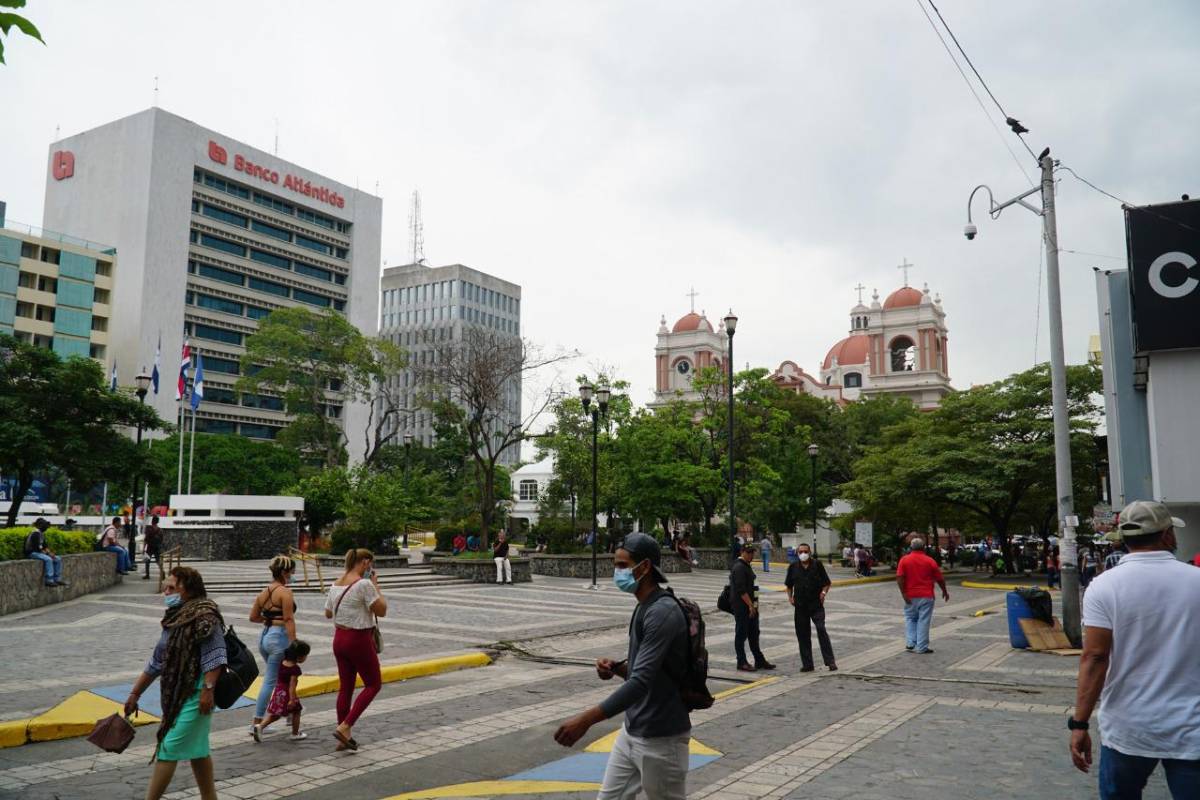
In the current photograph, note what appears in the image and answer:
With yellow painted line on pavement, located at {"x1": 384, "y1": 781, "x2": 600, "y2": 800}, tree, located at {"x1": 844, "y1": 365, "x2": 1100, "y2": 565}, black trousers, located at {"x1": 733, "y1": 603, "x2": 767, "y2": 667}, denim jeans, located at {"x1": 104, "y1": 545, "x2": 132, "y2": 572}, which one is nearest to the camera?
yellow painted line on pavement, located at {"x1": 384, "y1": 781, "x2": 600, "y2": 800}

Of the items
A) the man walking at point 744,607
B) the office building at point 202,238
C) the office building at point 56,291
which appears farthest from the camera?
the office building at point 202,238

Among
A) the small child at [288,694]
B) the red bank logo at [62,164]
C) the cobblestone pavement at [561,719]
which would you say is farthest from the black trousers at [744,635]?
the red bank logo at [62,164]

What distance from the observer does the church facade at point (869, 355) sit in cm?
8594

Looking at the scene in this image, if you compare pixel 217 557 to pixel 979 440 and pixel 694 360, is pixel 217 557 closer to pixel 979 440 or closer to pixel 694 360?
pixel 979 440

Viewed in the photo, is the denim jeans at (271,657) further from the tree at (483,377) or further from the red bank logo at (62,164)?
the red bank logo at (62,164)

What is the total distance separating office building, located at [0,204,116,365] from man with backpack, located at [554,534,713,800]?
75.4m

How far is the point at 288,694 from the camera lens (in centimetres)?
749

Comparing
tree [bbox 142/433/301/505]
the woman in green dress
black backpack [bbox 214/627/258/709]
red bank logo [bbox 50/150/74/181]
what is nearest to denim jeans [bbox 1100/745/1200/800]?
black backpack [bbox 214/627/258/709]

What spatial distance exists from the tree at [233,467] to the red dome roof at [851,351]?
58906 mm

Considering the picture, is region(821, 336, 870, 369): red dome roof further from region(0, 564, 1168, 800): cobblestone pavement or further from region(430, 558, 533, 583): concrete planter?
region(0, 564, 1168, 800): cobblestone pavement

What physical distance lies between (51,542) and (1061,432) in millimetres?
20592

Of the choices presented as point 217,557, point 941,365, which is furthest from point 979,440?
point 941,365

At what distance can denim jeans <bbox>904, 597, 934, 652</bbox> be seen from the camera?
13180mm

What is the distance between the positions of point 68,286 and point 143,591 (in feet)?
202
